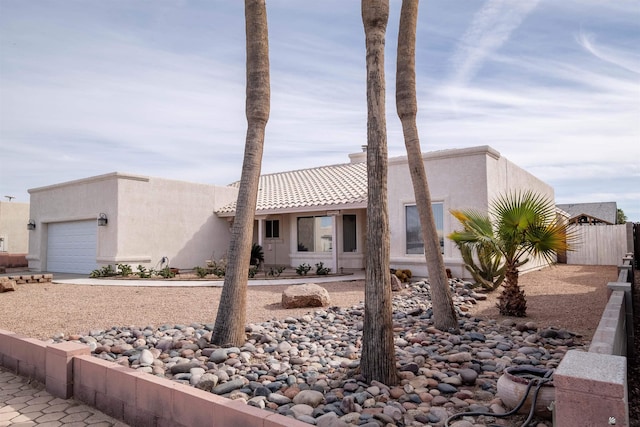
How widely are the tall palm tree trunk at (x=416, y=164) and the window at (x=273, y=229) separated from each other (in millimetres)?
14045

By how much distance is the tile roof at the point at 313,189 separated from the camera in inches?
689

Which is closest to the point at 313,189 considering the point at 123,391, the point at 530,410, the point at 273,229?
the point at 273,229

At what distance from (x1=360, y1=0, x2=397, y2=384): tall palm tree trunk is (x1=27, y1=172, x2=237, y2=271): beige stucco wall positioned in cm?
1581

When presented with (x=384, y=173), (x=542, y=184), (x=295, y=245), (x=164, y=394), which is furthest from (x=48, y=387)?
(x=542, y=184)

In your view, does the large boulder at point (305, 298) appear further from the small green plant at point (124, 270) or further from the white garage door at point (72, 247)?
the white garage door at point (72, 247)

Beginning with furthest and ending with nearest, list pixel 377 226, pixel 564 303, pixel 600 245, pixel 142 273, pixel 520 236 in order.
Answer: pixel 600 245, pixel 142 273, pixel 564 303, pixel 520 236, pixel 377 226

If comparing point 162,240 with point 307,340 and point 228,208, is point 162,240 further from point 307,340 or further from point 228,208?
point 307,340

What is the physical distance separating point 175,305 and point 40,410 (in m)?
5.74

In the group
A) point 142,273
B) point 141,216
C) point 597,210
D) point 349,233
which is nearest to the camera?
point 142,273

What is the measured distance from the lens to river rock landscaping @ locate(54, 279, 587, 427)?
158 inches

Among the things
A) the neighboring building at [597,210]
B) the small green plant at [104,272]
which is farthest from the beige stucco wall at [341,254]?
the neighboring building at [597,210]

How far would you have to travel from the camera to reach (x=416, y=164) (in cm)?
759

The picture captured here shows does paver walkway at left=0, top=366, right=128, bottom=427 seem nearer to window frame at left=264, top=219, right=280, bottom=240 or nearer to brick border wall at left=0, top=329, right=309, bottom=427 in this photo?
brick border wall at left=0, top=329, right=309, bottom=427

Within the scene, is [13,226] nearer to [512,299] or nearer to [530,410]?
[512,299]
